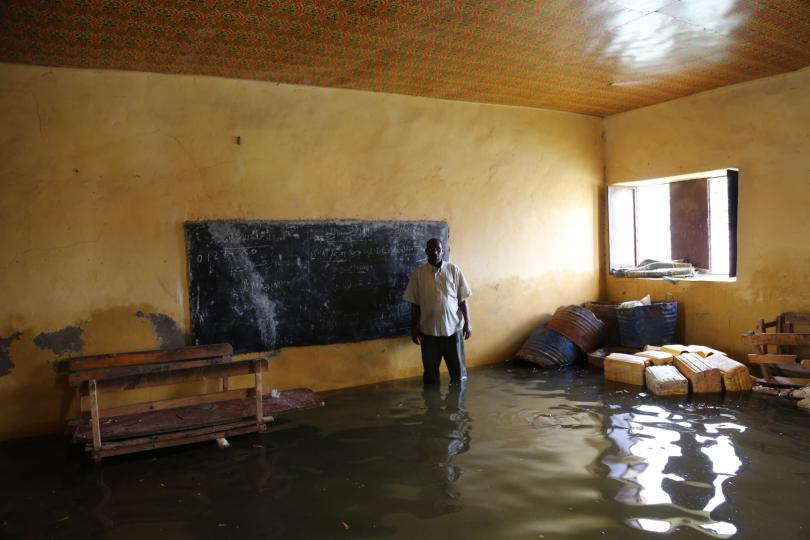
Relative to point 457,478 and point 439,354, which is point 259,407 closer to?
point 457,478

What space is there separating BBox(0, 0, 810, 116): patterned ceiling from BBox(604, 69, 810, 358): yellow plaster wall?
0.33 m

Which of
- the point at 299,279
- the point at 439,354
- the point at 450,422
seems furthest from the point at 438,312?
the point at 299,279

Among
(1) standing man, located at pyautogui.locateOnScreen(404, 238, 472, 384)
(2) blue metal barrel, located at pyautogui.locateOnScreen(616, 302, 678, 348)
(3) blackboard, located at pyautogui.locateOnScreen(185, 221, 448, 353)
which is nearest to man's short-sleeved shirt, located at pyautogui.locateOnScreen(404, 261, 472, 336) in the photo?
(1) standing man, located at pyautogui.locateOnScreen(404, 238, 472, 384)

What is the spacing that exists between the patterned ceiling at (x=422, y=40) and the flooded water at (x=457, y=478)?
2.96 meters

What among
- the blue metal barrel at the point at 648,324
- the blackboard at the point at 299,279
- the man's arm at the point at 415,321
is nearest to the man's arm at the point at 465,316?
the man's arm at the point at 415,321

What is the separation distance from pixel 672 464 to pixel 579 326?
314cm

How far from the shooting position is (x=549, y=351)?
245 inches

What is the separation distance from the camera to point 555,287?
7.00 meters

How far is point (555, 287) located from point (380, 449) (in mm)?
3916

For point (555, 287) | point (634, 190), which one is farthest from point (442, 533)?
point (634, 190)

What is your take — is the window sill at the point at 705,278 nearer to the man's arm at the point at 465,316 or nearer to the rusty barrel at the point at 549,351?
the rusty barrel at the point at 549,351

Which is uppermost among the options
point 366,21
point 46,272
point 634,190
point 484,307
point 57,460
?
point 366,21

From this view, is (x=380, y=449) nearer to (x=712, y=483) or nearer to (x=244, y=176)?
(x=712, y=483)

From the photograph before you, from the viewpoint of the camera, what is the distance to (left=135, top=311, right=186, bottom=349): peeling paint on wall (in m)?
4.76
